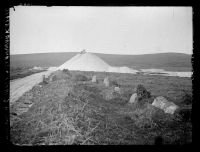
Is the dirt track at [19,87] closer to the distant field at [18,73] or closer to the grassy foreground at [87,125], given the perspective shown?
the grassy foreground at [87,125]

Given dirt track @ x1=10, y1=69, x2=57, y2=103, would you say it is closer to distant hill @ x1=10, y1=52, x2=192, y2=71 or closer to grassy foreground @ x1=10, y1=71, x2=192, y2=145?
grassy foreground @ x1=10, y1=71, x2=192, y2=145

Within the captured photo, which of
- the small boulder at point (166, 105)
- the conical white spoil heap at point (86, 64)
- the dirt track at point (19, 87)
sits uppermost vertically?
the conical white spoil heap at point (86, 64)

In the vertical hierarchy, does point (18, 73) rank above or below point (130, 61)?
below

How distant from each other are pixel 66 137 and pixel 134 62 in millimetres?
24316

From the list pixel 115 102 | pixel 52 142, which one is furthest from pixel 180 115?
pixel 52 142

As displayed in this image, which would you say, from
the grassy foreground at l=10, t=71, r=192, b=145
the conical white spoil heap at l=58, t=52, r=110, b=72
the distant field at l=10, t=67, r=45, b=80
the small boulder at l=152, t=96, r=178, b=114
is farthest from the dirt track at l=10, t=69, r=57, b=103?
the conical white spoil heap at l=58, t=52, r=110, b=72

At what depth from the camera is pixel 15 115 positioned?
20.5ft

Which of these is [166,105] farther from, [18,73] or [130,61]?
[130,61]

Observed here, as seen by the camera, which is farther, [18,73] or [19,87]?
[18,73]

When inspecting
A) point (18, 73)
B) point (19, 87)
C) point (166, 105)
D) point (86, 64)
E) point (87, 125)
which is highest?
point (86, 64)

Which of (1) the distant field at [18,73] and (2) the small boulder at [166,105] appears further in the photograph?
(1) the distant field at [18,73]

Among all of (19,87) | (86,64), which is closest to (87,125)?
(19,87)

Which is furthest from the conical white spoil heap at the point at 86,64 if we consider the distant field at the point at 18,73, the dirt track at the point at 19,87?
the dirt track at the point at 19,87
